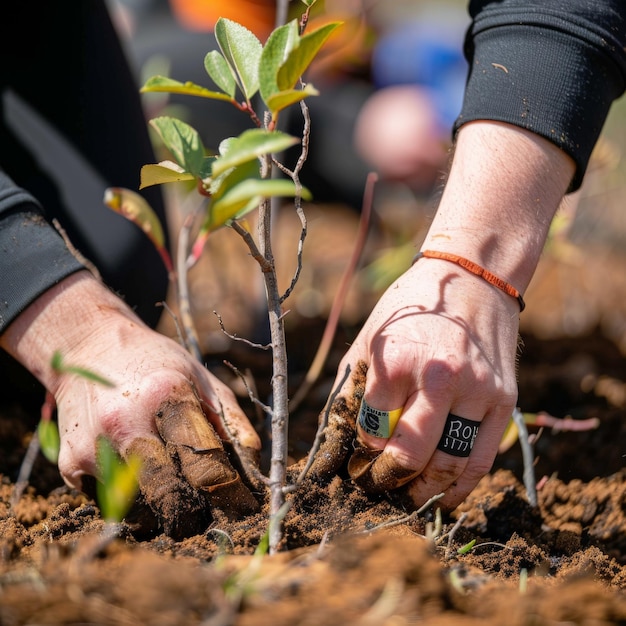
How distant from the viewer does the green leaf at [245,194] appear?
21.1 inches

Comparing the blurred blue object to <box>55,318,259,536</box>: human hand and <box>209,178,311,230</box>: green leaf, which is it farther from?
<box>209,178,311,230</box>: green leaf

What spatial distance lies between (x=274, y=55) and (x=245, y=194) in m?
0.19

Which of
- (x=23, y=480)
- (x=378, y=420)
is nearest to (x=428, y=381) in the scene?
(x=378, y=420)

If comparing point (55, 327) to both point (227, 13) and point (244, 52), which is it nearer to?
point (244, 52)

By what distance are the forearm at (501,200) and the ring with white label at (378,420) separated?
0.26 meters

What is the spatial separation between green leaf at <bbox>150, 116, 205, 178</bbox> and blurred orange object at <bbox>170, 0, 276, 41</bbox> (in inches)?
74.0

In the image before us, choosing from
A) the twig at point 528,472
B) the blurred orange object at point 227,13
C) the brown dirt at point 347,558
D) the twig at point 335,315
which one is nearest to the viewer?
the brown dirt at point 347,558

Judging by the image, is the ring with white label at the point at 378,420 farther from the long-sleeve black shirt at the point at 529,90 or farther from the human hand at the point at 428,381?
the long-sleeve black shirt at the point at 529,90

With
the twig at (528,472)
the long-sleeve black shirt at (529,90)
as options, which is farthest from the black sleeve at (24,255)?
the twig at (528,472)

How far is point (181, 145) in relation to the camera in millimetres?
705

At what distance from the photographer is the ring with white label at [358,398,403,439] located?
2.97ft

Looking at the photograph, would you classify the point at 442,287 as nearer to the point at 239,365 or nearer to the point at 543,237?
the point at 543,237

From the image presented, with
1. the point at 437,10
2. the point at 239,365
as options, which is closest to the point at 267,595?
the point at 239,365

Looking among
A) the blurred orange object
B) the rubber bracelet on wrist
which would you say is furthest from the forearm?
the blurred orange object
